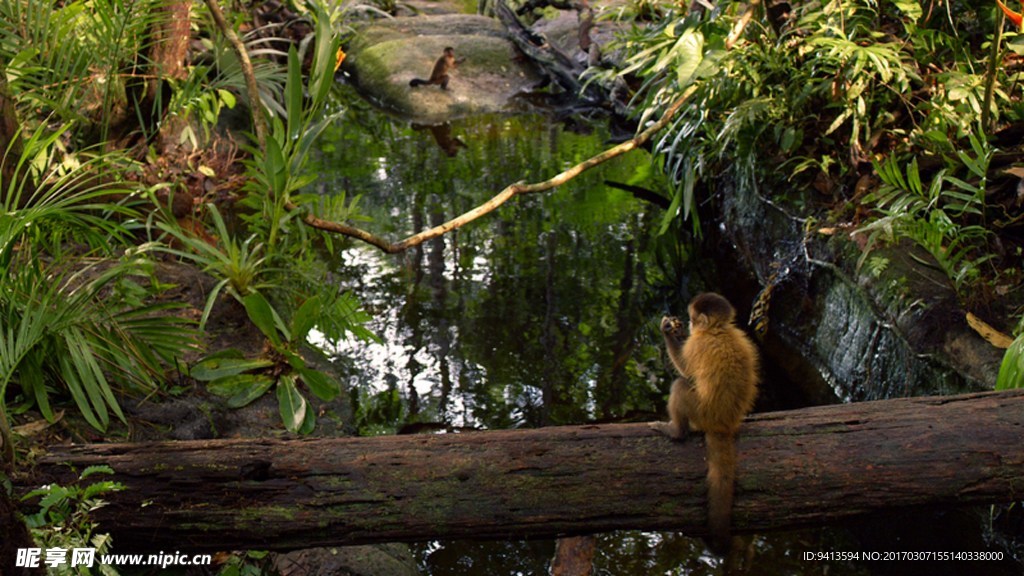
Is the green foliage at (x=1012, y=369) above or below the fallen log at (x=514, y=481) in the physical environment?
above

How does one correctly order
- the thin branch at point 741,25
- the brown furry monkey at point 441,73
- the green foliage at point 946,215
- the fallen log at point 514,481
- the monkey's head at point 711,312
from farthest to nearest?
1. the brown furry monkey at point 441,73
2. the thin branch at point 741,25
3. the green foliage at point 946,215
4. the monkey's head at point 711,312
5. the fallen log at point 514,481

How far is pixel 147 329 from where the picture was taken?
12.2 feet

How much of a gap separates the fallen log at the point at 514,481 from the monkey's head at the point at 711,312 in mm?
358

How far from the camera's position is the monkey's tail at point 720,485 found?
Answer: 8.71 feet

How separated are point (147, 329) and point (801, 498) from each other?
2595 mm

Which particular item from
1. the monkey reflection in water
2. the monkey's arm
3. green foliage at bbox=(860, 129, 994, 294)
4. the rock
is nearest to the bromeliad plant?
the monkey's arm

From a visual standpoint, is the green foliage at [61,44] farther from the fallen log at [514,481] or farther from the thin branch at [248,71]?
the fallen log at [514,481]

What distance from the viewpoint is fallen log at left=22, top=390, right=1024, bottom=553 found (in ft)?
8.68

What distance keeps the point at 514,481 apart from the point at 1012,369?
1.92 metres

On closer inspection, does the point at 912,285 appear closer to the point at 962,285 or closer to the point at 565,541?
the point at 962,285

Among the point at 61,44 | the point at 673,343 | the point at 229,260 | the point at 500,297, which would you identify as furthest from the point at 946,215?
the point at 61,44

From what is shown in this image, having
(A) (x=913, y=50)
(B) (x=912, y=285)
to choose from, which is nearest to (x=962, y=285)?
(B) (x=912, y=285)

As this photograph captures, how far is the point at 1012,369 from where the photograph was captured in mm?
3293

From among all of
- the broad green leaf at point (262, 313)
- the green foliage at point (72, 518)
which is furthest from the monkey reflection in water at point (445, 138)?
the green foliage at point (72, 518)
